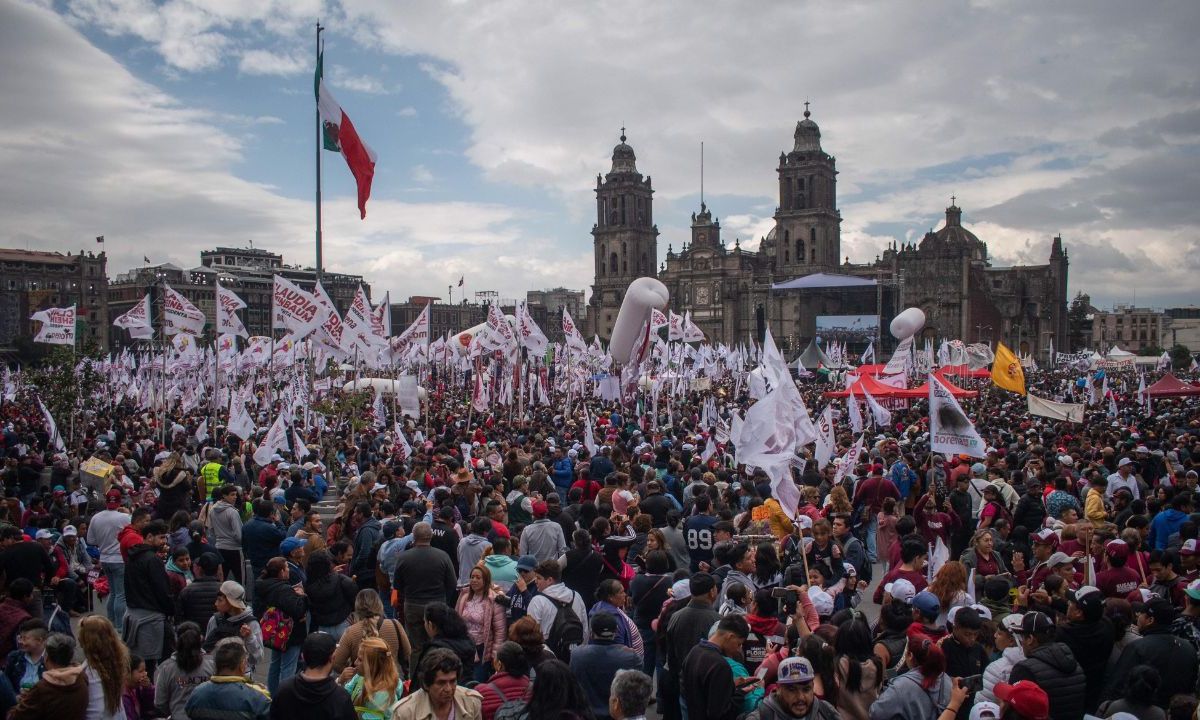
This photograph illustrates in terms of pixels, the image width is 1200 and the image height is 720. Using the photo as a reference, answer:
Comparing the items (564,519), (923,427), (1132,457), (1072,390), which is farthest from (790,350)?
(564,519)

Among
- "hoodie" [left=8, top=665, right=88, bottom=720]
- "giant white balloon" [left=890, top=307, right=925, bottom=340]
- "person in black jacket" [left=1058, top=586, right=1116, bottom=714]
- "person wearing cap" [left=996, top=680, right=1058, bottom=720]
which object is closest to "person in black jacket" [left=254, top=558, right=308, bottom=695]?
"hoodie" [left=8, top=665, right=88, bottom=720]

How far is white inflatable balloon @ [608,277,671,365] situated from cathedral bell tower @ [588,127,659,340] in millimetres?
75555

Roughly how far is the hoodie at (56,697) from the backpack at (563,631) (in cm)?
284

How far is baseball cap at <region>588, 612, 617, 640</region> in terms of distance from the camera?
546 centimetres

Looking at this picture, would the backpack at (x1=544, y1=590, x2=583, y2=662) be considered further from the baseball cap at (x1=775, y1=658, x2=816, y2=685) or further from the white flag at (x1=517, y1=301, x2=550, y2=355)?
the white flag at (x1=517, y1=301, x2=550, y2=355)

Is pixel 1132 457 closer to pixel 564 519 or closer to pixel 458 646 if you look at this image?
pixel 564 519

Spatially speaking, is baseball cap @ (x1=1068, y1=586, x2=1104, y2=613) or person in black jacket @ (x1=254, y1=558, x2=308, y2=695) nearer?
baseball cap @ (x1=1068, y1=586, x2=1104, y2=613)

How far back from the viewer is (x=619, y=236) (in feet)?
314

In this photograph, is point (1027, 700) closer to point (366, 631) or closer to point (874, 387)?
point (366, 631)

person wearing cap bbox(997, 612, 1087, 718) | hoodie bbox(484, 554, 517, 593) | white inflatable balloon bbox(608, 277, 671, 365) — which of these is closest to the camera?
person wearing cap bbox(997, 612, 1087, 718)

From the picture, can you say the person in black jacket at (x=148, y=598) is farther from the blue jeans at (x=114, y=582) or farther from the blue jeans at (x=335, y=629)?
the blue jeans at (x=114, y=582)

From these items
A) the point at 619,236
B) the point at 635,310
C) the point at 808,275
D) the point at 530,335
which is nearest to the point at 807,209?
the point at 808,275

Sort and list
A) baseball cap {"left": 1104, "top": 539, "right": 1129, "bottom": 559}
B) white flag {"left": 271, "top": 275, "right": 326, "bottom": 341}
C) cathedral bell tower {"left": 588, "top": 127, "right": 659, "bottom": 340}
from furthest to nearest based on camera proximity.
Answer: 1. cathedral bell tower {"left": 588, "top": 127, "right": 659, "bottom": 340}
2. white flag {"left": 271, "top": 275, "right": 326, "bottom": 341}
3. baseball cap {"left": 1104, "top": 539, "right": 1129, "bottom": 559}

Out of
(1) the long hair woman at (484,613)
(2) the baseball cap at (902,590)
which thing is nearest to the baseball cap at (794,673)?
(2) the baseball cap at (902,590)
